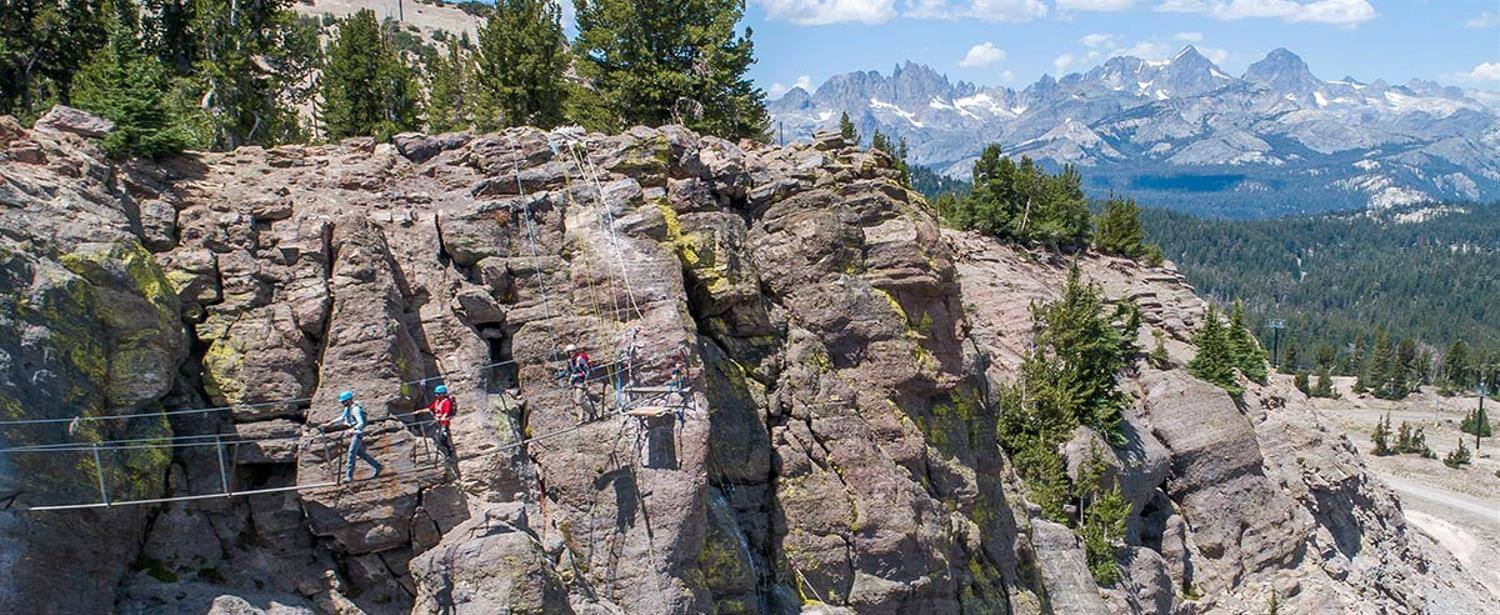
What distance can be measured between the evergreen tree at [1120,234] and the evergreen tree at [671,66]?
3265cm

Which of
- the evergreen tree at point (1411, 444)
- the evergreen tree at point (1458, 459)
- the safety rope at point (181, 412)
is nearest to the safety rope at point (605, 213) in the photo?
the safety rope at point (181, 412)

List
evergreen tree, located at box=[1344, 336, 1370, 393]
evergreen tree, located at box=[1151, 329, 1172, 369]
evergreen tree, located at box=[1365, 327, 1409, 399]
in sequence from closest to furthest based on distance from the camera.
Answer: evergreen tree, located at box=[1151, 329, 1172, 369], evergreen tree, located at box=[1365, 327, 1409, 399], evergreen tree, located at box=[1344, 336, 1370, 393]

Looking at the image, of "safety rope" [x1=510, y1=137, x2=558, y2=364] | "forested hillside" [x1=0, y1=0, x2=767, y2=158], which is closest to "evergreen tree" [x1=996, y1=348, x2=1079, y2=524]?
"forested hillside" [x1=0, y1=0, x2=767, y2=158]

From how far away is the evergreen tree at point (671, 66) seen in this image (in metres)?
39.5

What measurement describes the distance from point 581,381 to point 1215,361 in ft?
130

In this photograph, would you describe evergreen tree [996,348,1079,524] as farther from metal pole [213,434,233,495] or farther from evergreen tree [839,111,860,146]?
metal pole [213,434,233,495]

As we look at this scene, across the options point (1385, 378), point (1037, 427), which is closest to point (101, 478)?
point (1037, 427)

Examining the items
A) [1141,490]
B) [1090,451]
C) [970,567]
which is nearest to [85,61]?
[970,567]

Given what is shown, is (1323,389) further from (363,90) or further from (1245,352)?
(363,90)

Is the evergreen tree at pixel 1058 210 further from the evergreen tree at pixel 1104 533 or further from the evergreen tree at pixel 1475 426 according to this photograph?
the evergreen tree at pixel 1475 426

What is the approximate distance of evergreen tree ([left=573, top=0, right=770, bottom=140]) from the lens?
39.5m

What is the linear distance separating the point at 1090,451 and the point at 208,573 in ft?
105

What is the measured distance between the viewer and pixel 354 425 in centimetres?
1797

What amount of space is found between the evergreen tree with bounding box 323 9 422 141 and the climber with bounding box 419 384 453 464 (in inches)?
1017
